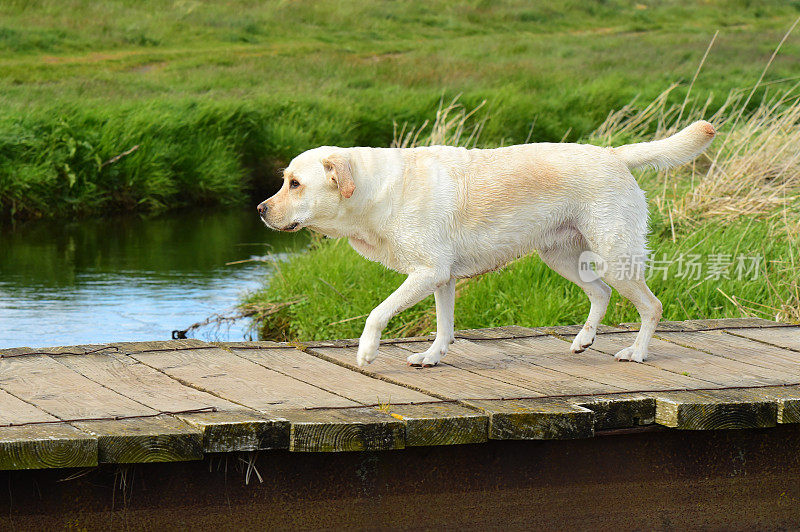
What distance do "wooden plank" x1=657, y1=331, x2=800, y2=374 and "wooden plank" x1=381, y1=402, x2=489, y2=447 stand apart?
1.69 m

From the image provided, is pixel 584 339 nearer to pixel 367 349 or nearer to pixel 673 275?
pixel 367 349

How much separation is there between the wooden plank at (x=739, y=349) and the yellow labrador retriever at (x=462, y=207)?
2.14ft

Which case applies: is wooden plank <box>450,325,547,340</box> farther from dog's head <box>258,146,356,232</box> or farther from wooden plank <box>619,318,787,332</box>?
dog's head <box>258,146,356,232</box>

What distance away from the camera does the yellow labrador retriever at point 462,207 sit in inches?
183

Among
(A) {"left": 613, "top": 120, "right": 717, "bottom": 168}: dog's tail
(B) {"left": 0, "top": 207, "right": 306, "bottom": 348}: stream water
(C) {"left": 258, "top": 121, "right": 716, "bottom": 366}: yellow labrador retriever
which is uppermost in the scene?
(A) {"left": 613, "top": 120, "right": 717, "bottom": 168}: dog's tail

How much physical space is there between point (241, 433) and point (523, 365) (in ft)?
5.42

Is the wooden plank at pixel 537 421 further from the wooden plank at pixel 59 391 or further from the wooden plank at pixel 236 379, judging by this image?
the wooden plank at pixel 59 391

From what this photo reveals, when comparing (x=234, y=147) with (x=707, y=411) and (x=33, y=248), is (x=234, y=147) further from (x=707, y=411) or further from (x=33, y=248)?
(x=707, y=411)

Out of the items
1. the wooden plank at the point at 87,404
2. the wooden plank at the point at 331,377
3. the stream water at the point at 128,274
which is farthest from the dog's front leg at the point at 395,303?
the stream water at the point at 128,274

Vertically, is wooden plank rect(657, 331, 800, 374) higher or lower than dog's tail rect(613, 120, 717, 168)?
lower

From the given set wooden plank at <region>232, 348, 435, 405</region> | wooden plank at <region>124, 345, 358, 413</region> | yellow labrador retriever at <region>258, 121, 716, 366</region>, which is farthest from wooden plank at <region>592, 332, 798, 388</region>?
wooden plank at <region>124, 345, 358, 413</region>

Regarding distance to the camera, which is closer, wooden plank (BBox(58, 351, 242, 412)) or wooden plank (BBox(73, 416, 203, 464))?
wooden plank (BBox(73, 416, 203, 464))

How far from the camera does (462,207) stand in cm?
476

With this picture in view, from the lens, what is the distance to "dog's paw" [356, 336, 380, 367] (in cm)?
461
